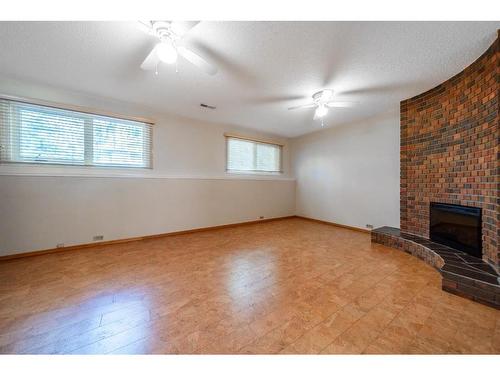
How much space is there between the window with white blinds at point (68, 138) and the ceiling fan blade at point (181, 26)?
2332 mm

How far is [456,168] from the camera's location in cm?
252

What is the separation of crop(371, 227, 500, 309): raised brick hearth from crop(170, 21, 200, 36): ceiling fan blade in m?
3.21

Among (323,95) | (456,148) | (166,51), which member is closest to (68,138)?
(166,51)

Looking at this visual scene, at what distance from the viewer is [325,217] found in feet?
16.2

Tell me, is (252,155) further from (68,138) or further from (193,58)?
(68,138)

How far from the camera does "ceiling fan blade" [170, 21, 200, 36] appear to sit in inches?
61.2

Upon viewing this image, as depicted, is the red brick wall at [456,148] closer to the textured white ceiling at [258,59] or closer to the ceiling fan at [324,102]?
the textured white ceiling at [258,59]

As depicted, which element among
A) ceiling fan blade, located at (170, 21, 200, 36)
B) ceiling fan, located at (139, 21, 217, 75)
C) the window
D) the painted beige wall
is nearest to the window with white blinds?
the painted beige wall

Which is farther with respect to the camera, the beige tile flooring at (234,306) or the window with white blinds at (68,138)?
the window with white blinds at (68,138)

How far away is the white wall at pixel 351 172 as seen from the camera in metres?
3.69

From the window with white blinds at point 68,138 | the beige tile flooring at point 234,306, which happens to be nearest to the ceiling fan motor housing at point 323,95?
the beige tile flooring at point 234,306

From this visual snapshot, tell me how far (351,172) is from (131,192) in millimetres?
4462
